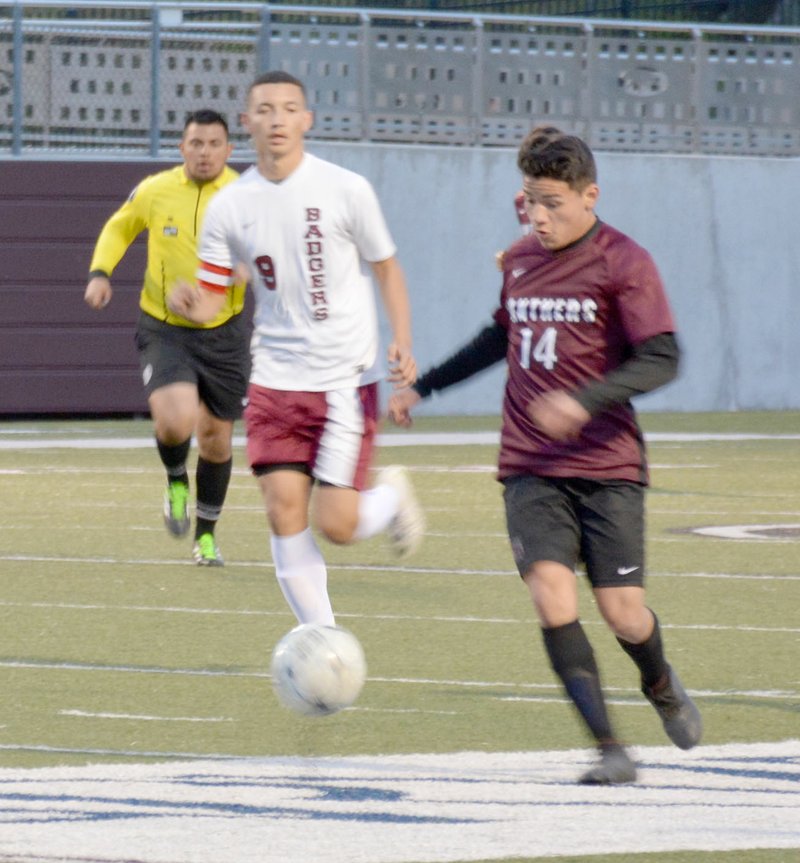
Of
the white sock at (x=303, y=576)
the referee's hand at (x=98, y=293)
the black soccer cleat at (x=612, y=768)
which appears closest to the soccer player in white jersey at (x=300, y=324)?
the white sock at (x=303, y=576)

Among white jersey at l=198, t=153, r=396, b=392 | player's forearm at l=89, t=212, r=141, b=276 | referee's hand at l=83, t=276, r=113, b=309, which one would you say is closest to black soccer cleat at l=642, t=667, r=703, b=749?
white jersey at l=198, t=153, r=396, b=392

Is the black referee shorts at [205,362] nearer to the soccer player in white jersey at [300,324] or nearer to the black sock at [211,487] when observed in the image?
the black sock at [211,487]

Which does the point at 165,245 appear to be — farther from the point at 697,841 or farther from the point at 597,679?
the point at 697,841

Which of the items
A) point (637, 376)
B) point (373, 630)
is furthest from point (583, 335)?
point (373, 630)

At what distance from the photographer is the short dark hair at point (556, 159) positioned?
607cm

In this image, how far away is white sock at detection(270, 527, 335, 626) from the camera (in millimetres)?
7254

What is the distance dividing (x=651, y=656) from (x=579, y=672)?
12.1 inches

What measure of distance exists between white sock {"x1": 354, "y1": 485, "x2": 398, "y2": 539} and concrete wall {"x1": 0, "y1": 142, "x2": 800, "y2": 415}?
14.5 metres

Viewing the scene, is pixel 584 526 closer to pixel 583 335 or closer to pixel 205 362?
pixel 583 335

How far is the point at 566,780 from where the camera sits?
6090 mm

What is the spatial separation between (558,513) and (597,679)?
490mm

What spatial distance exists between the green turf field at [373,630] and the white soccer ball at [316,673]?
15cm

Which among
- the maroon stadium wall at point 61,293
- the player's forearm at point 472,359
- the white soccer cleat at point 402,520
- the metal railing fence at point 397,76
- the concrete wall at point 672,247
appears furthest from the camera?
the concrete wall at point 672,247

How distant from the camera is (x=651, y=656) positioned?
621 centimetres
